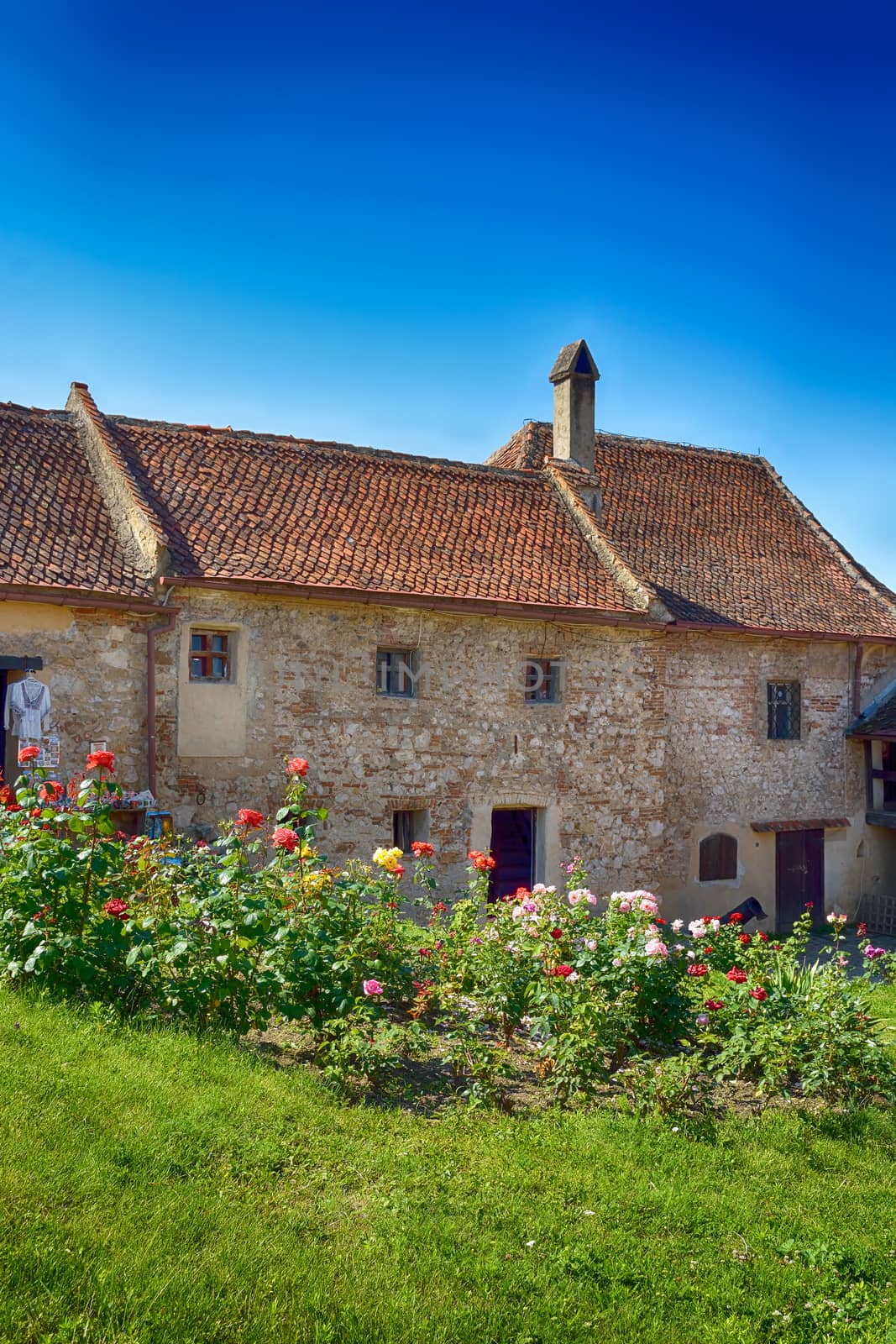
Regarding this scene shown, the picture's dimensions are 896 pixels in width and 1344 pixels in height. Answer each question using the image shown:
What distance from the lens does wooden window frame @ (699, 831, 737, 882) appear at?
17656mm

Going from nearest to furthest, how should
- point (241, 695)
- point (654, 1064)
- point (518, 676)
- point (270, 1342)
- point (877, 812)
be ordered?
point (270, 1342) → point (654, 1064) → point (241, 695) → point (518, 676) → point (877, 812)

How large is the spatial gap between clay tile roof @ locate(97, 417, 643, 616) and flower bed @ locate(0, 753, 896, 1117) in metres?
6.64

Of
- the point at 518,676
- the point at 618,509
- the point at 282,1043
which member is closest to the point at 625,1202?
the point at 282,1043

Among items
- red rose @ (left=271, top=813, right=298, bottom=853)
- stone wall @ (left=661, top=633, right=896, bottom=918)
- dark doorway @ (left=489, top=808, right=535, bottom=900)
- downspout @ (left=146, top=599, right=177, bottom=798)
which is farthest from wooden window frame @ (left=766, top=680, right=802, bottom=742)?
red rose @ (left=271, top=813, right=298, bottom=853)

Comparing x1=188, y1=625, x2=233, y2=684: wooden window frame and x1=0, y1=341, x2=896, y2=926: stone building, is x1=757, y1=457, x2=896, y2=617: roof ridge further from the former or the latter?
x1=188, y1=625, x2=233, y2=684: wooden window frame

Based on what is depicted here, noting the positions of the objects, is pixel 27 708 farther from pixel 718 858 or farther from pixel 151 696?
pixel 718 858

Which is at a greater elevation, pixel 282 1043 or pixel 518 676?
pixel 518 676

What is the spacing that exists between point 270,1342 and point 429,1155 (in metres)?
1.80

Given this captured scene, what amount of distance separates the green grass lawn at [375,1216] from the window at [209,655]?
286 inches

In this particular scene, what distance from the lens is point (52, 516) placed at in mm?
13500

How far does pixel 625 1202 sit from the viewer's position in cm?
559

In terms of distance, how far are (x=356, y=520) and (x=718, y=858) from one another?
8.16 m

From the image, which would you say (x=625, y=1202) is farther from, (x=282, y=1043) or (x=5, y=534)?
(x=5, y=534)

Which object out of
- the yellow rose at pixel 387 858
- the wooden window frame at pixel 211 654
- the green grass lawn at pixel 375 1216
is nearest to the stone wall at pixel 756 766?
the wooden window frame at pixel 211 654
